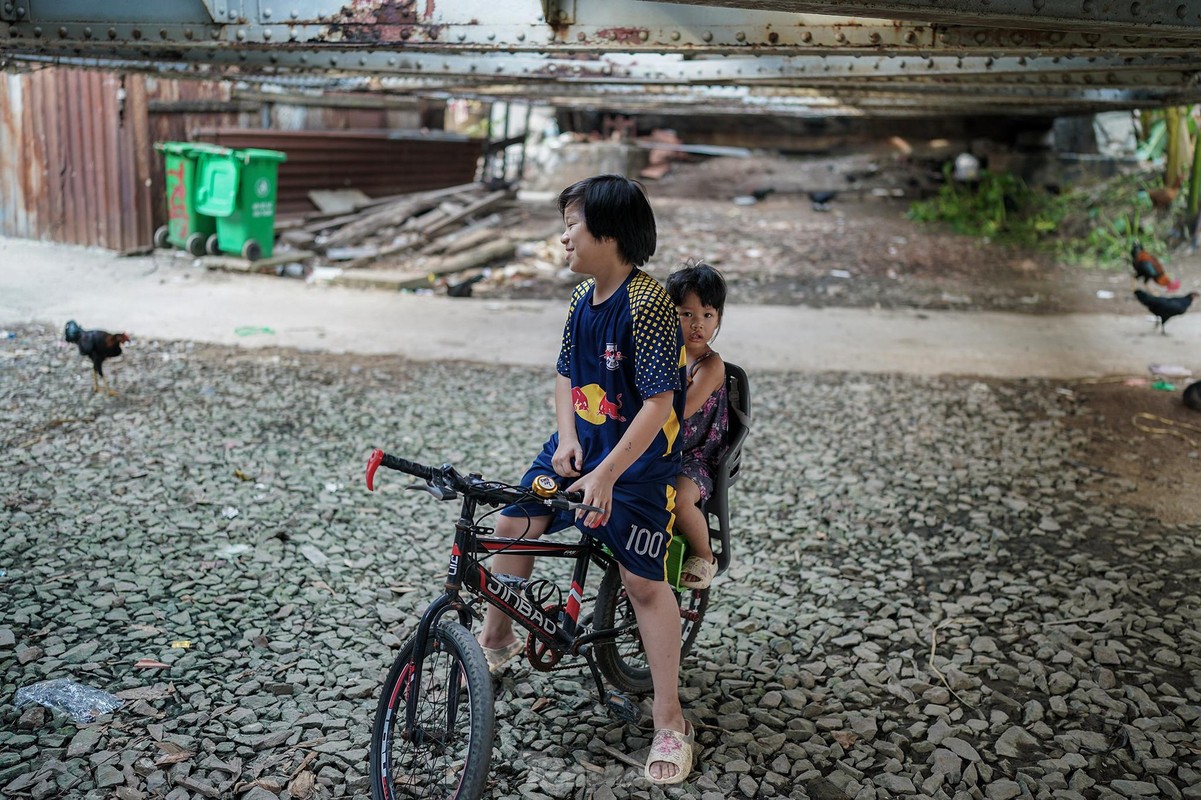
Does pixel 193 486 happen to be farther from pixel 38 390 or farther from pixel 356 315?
pixel 356 315

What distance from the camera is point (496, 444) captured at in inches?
234

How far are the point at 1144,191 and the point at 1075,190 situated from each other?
3.90 feet

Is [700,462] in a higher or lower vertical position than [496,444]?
higher

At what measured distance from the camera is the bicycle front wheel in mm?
2561

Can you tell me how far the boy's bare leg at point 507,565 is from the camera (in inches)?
117

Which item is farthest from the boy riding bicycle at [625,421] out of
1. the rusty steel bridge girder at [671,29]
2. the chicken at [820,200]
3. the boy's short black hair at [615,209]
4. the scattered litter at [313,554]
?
the chicken at [820,200]

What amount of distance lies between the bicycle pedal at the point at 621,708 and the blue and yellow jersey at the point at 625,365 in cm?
81

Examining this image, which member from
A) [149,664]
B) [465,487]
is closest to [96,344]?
[149,664]

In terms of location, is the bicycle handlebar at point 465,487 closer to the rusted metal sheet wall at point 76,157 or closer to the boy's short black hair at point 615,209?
the boy's short black hair at point 615,209

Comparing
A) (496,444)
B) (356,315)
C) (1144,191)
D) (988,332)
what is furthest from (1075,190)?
(496,444)

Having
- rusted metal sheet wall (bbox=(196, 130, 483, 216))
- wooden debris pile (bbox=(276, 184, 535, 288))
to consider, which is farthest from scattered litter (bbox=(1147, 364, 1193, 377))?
rusted metal sheet wall (bbox=(196, 130, 483, 216))

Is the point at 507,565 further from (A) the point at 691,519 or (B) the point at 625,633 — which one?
(A) the point at 691,519

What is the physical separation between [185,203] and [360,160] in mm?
3304

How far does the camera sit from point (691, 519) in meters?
3.16
